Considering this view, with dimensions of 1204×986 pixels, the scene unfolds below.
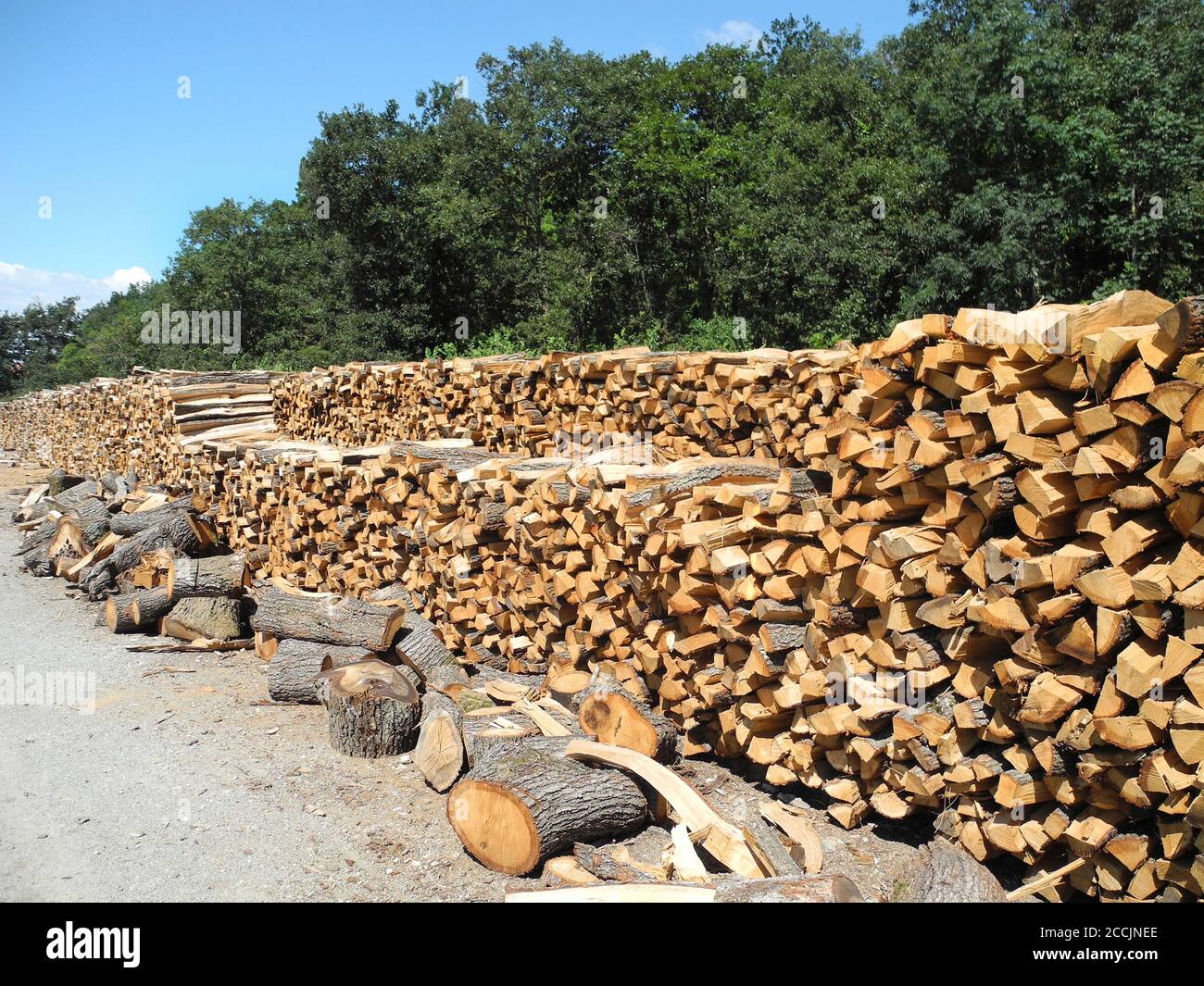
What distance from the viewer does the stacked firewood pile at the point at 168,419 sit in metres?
10.6

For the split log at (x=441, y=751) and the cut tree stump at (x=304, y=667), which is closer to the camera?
the split log at (x=441, y=751)

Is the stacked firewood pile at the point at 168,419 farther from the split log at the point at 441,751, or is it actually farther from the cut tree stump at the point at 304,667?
the split log at the point at 441,751

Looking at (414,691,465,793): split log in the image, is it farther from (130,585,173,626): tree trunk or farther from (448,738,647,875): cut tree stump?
(130,585,173,626): tree trunk

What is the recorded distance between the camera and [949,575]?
10.9ft

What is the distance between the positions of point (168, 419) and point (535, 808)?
9554 millimetres

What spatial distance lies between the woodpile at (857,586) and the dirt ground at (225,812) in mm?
209

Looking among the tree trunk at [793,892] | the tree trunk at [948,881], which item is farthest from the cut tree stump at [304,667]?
the tree trunk at [948,881]

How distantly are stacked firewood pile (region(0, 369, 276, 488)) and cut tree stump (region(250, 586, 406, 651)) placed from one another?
3.81 metres

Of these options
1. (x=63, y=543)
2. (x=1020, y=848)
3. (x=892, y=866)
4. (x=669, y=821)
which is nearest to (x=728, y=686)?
(x=669, y=821)

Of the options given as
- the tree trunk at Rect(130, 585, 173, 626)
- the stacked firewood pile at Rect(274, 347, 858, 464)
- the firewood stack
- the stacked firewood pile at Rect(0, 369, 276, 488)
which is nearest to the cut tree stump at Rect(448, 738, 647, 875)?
the firewood stack

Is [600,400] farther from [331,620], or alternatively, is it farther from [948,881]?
[948,881]

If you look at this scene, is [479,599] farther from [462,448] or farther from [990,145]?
[990,145]

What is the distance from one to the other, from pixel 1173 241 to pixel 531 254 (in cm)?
1348

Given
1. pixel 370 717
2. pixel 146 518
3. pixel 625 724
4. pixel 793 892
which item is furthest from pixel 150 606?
pixel 793 892
